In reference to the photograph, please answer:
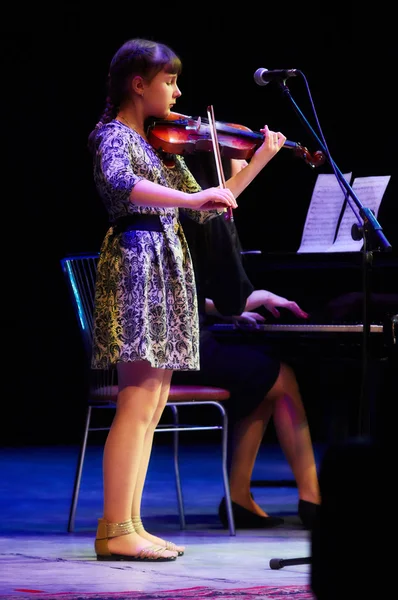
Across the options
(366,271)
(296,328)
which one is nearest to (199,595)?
(366,271)

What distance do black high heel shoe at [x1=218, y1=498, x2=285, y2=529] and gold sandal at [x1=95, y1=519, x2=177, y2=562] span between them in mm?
795

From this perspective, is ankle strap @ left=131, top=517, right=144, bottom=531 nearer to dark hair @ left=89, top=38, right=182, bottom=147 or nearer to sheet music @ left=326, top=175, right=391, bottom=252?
dark hair @ left=89, top=38, right=182, bottom=147

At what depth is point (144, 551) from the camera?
3014mm

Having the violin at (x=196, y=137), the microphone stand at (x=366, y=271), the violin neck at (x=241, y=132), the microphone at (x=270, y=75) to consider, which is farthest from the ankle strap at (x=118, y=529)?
the microphone at (x=270, y=75)

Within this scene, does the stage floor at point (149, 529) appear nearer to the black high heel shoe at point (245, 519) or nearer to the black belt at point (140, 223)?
the black high heel shoe at point (245, 519)

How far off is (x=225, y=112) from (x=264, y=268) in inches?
95.6

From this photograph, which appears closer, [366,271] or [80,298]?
[366,271]

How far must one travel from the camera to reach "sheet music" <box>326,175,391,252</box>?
13.3ft

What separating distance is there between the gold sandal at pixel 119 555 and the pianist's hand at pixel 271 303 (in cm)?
123

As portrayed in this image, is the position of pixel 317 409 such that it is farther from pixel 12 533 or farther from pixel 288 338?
pixel 12 533

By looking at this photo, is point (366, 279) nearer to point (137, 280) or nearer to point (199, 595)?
point (137, 280)

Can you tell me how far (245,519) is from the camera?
3861 millimetres

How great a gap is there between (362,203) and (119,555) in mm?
1740

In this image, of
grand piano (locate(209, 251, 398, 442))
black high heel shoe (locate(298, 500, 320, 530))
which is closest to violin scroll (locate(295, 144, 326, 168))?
grand piano (locate(209, 251, 398, 442))
